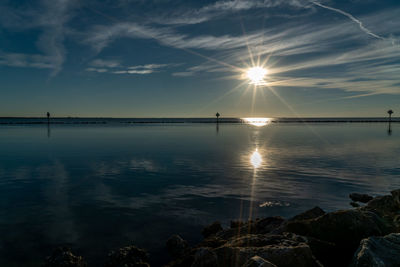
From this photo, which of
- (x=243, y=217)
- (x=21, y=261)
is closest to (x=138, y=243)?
(x=21, y=261)

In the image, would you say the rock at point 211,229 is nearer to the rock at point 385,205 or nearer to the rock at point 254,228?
the rock at point 254,228

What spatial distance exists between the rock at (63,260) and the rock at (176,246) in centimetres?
258

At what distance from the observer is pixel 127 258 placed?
783 cm

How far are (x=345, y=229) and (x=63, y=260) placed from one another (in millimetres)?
7643

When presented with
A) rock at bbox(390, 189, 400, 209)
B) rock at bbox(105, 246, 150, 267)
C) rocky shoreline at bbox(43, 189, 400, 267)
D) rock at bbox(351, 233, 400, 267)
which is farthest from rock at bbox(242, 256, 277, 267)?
rock at bbox(390, 189, 400, 209)

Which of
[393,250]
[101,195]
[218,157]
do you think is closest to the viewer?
[393,250]

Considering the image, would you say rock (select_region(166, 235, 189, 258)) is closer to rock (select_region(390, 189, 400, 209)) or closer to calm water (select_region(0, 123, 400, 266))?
calm water (select_region(0, 123, 400, 266))

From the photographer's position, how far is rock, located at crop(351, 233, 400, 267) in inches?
186

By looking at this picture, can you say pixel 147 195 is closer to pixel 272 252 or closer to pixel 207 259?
pixel 207 259

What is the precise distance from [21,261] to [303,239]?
8.17 meters

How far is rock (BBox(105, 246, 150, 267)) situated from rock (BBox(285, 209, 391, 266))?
4.50 meters

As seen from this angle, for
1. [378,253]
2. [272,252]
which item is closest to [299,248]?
[272,252]

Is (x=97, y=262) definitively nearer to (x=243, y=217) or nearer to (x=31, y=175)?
(x=243, y=217)

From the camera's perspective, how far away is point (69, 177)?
1831 centimetres
